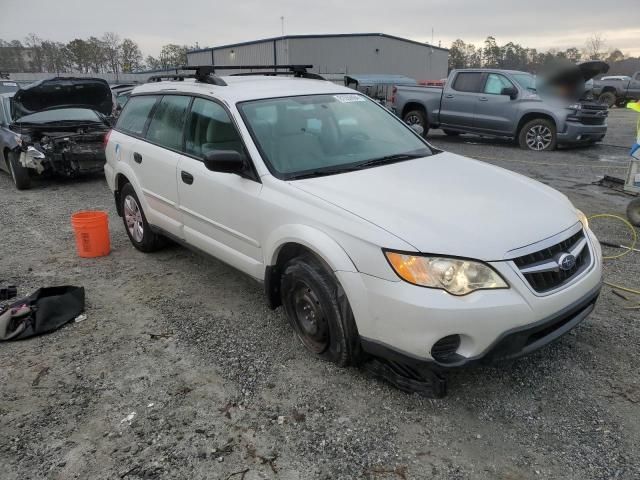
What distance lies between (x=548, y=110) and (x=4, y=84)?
597 inches

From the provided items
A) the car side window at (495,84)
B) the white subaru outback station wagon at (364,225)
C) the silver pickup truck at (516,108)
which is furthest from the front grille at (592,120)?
the white subaru outback station wagon at (364,225)

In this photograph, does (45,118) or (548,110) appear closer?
(45,118)

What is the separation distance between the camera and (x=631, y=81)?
971 inches

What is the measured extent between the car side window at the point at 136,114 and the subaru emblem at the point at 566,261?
12.6 feet

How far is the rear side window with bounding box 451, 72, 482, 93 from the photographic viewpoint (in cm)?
1213

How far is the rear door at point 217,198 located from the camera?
3.39 meters

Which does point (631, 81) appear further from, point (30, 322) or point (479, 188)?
point (30, 322)

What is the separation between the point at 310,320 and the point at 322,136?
4.51 feet

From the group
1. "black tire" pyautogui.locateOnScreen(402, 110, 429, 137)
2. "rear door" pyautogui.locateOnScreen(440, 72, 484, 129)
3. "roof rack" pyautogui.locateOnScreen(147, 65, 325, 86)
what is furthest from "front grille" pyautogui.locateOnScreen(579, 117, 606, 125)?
"roof rack" pyautogui.locateOnScreen(147, 65, 325, 86)

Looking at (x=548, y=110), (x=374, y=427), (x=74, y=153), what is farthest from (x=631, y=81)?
(x=374, y=427)

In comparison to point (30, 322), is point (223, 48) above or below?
above

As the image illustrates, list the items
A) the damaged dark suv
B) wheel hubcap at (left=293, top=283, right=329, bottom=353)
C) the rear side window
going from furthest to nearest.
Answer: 1. the rear side window
2. the damaged dark suv
3. wheel hubcap at (left=293, top=283, right=329, bottom=353)

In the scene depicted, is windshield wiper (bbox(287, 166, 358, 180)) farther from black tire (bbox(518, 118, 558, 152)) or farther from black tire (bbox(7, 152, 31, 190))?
black tire (bbox(518, 118, 558, 152))

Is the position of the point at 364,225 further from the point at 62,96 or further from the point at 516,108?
the point at 516,108
